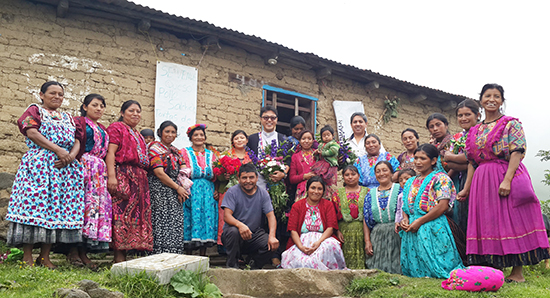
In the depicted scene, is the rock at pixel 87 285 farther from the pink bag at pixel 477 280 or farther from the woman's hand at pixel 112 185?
the pink bag at pixel 477 280

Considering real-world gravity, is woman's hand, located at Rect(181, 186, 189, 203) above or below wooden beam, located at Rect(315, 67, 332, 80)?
below

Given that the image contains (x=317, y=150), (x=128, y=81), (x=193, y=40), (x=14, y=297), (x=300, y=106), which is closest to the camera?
(x=14, y=297)

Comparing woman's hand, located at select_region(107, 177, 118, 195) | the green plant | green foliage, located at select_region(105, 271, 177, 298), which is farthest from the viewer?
the green plant

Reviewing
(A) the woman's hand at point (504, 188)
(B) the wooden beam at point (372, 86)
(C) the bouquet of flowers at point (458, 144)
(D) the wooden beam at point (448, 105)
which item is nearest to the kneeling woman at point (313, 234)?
(C) the bouquet of flowers at point (458, 144)

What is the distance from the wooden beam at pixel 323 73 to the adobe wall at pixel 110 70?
13 cm

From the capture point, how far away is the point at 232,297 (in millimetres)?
3188

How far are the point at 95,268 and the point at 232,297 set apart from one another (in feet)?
5.46

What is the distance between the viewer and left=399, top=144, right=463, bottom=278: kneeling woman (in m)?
4.05

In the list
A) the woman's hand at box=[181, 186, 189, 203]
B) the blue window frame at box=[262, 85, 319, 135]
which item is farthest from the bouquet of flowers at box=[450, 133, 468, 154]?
the blue window frame at box=[262, 85, 319, 135]

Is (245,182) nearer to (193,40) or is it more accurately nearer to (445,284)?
(445,284)

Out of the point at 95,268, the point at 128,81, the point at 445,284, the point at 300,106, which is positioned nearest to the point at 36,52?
the point at 128,81

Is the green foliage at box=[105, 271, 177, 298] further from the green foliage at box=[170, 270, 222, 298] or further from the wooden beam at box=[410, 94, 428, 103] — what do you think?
the wooden beam at box=[410, 94, 428, 103]

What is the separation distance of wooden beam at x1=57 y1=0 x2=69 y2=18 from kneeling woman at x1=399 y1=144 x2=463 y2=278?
524 cm

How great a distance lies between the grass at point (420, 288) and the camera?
320cm
